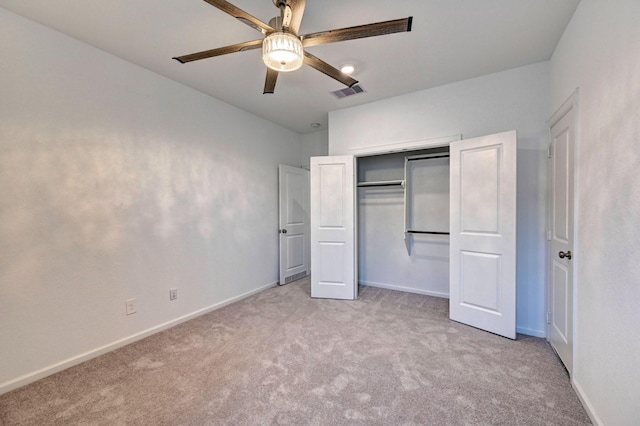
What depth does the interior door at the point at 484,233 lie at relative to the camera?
8.65 ft

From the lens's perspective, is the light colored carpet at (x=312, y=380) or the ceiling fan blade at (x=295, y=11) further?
the light colored carpet at (x=312, y=380)

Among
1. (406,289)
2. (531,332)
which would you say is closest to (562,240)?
(531,332)

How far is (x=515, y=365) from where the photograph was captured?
86.0 inches

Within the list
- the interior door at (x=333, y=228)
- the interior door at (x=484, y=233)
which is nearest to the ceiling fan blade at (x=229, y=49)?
the interior door at (x=333, y=228)

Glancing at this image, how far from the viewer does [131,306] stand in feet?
8.69

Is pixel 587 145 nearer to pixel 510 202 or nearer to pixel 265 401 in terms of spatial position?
pixel 510 202

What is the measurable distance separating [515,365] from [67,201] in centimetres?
386

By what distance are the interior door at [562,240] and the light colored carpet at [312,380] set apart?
0.76 feet

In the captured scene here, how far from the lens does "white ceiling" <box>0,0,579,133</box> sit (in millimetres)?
1934

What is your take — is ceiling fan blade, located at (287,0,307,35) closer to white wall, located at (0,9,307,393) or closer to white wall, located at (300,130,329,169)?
white wall, located at (0,9,307,393)

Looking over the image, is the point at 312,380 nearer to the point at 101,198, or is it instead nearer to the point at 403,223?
the point at 101,198

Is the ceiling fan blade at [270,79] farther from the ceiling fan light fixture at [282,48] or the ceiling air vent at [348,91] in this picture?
the ceiling air vent at [348,91]

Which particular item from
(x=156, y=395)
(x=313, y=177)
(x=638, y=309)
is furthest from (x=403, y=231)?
(x=156, y=395)

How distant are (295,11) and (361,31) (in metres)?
0.38
